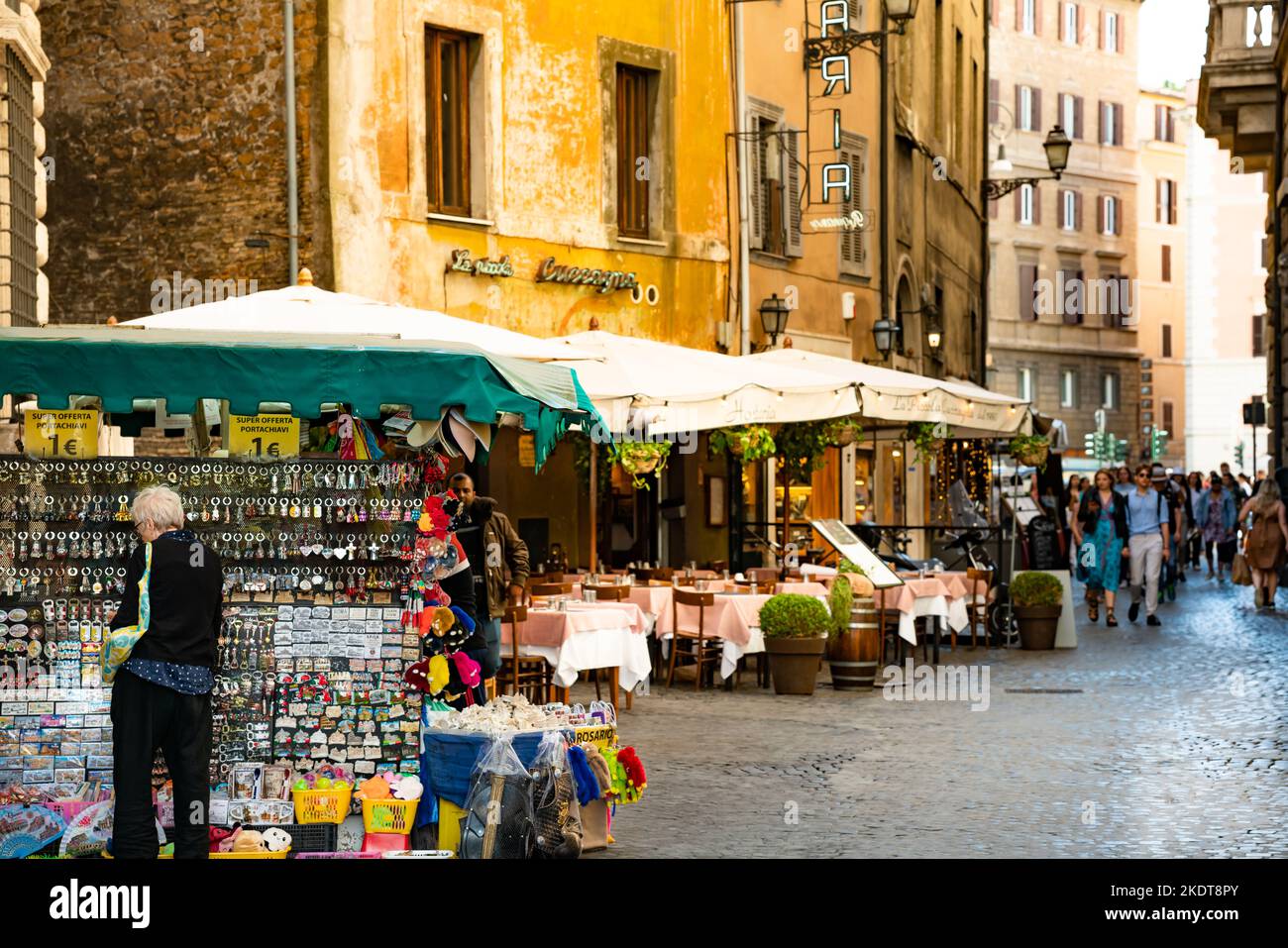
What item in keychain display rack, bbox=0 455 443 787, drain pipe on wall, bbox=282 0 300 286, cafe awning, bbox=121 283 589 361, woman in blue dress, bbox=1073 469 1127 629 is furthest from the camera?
woman in blue dress, bbox=1073 469 1127 629

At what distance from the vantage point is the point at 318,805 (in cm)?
874

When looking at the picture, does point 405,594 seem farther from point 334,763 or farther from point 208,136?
point 208,136

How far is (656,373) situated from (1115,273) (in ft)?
199

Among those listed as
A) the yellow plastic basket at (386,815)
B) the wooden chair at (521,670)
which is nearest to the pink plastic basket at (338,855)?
the yellow plastic basket at (386,815)

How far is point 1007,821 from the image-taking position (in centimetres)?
985

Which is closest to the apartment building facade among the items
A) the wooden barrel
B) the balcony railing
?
the balcony railing

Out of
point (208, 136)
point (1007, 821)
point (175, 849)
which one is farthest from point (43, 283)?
point (1007, 821)

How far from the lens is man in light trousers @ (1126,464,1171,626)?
908 inches

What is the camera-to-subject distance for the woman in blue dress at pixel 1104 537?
23.4m

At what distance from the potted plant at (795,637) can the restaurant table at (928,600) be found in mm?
1160

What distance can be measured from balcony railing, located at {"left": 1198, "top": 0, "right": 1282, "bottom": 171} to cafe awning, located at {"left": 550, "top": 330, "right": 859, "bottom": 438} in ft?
40.0

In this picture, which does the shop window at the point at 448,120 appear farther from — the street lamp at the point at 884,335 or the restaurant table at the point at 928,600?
the street lamp at the point at 884,335
